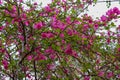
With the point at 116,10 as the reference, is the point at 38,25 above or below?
below

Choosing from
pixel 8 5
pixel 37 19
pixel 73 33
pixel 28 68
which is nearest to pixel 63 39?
pixel 73 33

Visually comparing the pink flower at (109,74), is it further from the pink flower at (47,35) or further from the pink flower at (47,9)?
the pink flower at (47,35)

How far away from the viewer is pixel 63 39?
6.32 metres

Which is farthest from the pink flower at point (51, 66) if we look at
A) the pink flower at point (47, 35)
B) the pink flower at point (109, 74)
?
the pink flower at point (47, 35)

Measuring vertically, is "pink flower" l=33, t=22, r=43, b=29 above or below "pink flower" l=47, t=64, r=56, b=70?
above

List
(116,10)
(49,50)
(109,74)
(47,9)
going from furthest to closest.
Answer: (109,74)
(47,9)
(116,10)
(49,50)

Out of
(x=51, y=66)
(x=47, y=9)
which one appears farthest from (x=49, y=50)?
(x=51, y=66)

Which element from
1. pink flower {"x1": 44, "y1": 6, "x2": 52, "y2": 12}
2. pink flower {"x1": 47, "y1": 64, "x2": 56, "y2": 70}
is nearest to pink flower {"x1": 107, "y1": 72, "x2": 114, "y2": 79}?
pink flower {"x1": 47, "y1": 64, "x2": 56, "y2": 70}

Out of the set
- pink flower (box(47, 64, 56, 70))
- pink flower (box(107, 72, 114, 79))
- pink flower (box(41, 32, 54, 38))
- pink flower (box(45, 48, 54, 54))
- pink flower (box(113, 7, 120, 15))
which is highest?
pink flower (box(113, 7, 120, 15))

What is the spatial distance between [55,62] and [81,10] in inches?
60.0

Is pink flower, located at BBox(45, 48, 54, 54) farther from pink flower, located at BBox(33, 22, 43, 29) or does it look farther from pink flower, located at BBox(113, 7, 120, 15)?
pink flower, located at BBox(113, 7, 120, 15)

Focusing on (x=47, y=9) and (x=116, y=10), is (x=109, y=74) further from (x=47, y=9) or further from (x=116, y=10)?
(x=47, y=9)

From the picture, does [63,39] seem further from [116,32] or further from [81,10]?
[116,32]

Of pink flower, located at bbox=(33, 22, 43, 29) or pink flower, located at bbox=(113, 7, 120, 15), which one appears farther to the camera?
pink flower, located at bbox=(113, 7, 120, 15)
